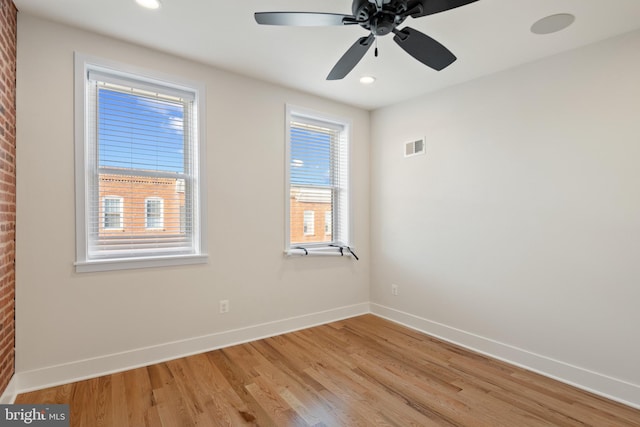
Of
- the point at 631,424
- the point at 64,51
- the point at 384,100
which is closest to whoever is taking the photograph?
the point at 631,424

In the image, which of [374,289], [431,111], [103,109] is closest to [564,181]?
[431,111]

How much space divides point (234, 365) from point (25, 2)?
9.99 ft

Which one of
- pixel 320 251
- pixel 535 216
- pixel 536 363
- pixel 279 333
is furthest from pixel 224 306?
pixel 535 216

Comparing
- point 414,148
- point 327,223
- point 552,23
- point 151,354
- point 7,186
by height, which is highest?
point 552,23

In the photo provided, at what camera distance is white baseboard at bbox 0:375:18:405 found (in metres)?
2.04

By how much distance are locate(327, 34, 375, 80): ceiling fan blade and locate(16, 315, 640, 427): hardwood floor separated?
2.32m

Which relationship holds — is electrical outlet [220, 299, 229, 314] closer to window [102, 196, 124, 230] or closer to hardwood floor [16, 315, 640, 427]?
hardwood floor [16, 315, 640, 427]

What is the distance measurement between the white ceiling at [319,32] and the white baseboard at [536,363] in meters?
2.56

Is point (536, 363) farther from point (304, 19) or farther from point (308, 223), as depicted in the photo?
point (304, 19)

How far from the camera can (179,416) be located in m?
2.07

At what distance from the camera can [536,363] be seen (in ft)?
9.04

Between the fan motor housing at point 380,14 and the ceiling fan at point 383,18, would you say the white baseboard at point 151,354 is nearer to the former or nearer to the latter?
the ceiling fan at point 383,18

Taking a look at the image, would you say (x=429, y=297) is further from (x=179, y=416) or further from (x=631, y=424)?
(x=179, y=416)

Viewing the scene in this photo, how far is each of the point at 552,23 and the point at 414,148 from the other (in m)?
1.71
